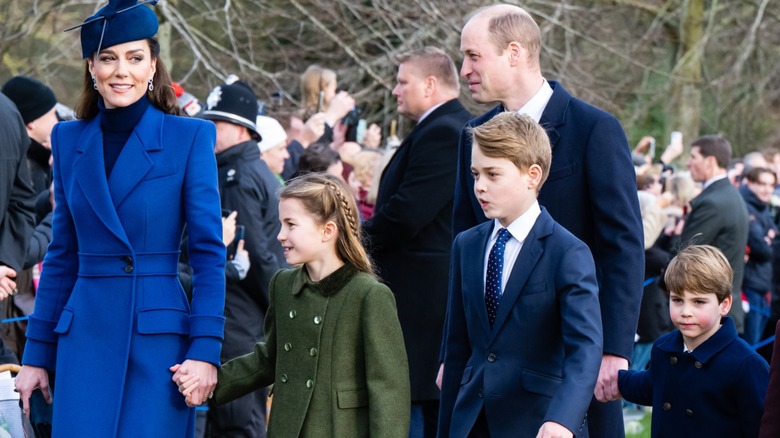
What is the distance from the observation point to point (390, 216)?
6.25 m

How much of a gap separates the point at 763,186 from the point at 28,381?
33.1 ft

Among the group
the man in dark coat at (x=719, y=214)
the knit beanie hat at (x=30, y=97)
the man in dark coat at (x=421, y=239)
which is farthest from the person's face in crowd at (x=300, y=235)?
the man in dark coat at (x=719, y=214)

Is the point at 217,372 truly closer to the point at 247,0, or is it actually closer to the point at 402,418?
the point at 402,418

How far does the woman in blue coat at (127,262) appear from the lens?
→ 14.0ft

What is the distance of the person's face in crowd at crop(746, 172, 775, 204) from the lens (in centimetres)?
1296

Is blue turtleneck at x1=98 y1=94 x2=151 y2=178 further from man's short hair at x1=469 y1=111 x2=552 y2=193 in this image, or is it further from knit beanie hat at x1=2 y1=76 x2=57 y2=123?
knit beanie hat at x1=2 y1=76 x2=57 y2=123

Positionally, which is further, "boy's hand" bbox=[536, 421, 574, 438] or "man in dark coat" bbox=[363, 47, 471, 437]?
"man in dark coat" bbox=[363, 47, 471, 437]

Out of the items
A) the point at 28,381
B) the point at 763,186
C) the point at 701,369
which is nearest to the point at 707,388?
the point at 701,369

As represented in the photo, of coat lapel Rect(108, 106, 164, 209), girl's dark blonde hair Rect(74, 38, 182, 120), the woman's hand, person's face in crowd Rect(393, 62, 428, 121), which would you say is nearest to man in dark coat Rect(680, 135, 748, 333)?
person's face in crowd Rect(393, 62, 428, 121)

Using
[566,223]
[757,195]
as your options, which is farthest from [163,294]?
[757,195]

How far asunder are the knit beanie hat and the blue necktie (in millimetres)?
3938

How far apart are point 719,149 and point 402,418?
23.6 feet

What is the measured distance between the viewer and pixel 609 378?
443 cm

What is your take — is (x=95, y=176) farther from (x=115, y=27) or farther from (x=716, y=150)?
(x=716, y=150)
